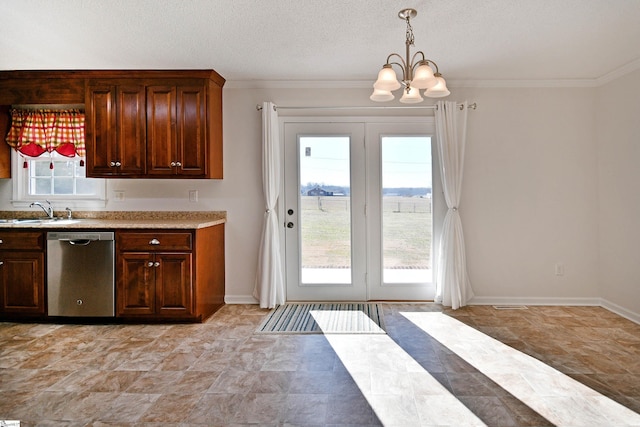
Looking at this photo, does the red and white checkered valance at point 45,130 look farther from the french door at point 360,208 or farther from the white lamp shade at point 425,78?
the white lamp shade at point 425,78

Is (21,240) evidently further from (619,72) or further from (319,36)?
(619,72)

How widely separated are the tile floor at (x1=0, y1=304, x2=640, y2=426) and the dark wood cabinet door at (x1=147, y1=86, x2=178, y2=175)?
1.54 m

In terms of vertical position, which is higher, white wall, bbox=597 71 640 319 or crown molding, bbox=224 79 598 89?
crown molding, bbox=224 79 598 89

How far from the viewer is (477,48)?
3.33 m

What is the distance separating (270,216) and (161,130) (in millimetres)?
1353

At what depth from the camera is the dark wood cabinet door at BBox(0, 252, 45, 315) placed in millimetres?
3602

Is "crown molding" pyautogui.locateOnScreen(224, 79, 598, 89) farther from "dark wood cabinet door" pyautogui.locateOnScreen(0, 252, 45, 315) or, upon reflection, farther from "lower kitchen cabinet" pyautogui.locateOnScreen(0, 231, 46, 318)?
"dark wood cabinet door" pyautogui.locateOnScreen(0, 252, 45, 315)

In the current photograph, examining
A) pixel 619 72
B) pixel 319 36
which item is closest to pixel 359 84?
pixel 319 36

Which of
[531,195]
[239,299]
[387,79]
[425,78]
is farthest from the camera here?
[239,299]

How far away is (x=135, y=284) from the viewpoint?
3.56m

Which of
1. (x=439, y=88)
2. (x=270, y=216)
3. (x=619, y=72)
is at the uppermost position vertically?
(x=619, y=72)

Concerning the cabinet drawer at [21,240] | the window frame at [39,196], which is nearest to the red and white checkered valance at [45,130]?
the window frame at [39,196]

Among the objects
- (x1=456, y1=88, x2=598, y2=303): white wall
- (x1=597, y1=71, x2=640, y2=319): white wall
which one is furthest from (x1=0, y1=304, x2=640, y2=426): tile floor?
(x1=456, y1=88, x2=598, y2=303): white wall

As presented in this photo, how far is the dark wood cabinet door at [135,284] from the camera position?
354 centimetres
